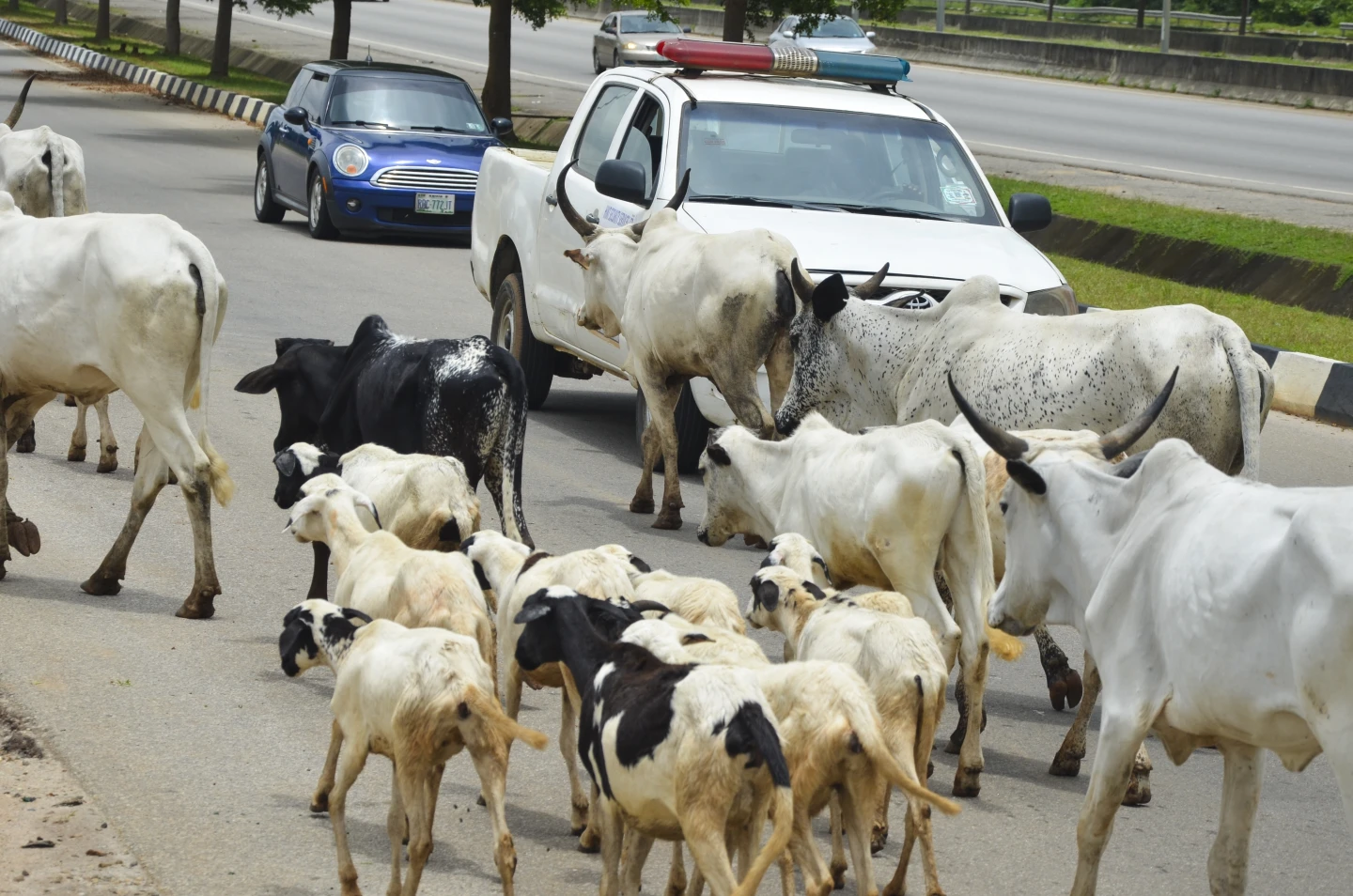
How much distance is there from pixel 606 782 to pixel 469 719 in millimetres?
467

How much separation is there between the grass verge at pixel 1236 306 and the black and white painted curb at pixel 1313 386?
47 centimetres

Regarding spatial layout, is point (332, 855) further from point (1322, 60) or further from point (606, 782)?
point (1322, 60)

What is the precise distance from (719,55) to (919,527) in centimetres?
599

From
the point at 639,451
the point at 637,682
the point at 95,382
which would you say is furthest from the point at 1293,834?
the point at 639,451

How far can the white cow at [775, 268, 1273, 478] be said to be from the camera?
25.0ft

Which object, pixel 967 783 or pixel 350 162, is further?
pixel 350 162

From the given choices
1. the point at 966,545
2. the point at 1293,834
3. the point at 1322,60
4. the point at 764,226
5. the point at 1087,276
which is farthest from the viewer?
the point at 1322,60

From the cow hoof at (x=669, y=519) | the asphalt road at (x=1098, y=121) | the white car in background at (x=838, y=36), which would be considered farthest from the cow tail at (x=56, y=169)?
the white car in background at (x=838, y=36)

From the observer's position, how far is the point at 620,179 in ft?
35.7

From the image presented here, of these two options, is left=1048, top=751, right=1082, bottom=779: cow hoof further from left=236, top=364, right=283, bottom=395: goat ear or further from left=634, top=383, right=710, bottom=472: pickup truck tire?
left=634, top=383, right=710, bottom=472: pickup truck tire

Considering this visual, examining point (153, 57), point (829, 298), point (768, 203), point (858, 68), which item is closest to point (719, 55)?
point (858, 68)

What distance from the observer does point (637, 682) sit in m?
4.96

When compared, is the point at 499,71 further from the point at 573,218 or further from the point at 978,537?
the point at 978,537

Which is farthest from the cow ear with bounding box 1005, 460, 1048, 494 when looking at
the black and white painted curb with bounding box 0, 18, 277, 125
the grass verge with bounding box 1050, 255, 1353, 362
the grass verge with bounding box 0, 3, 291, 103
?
the grass verge with bounding box 0, 3, 291, 103
